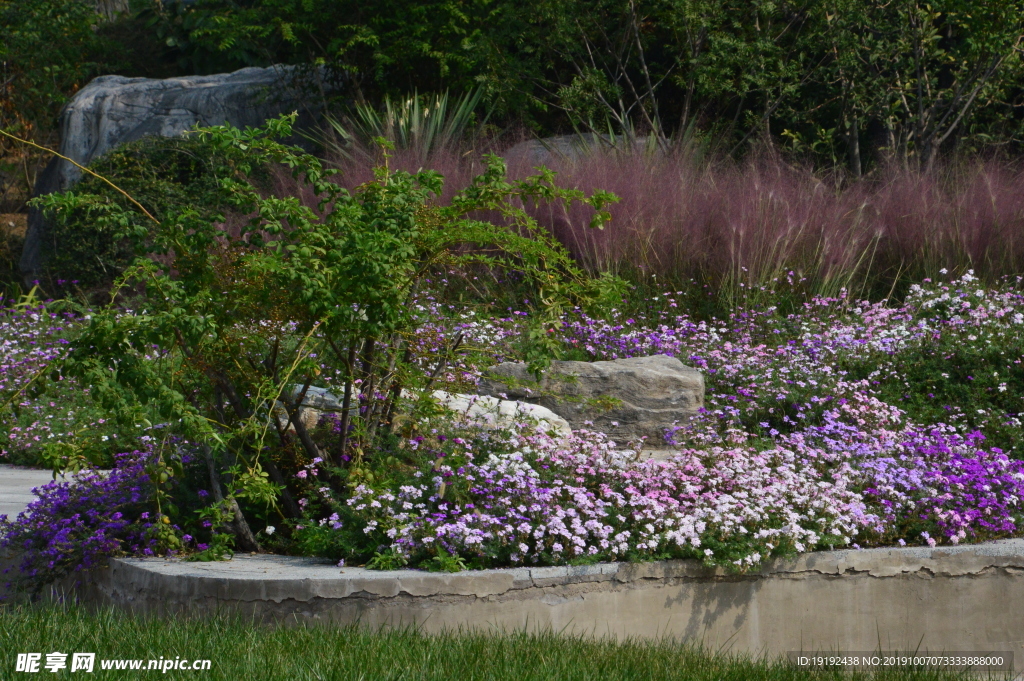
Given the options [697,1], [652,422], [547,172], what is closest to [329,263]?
[547,172]

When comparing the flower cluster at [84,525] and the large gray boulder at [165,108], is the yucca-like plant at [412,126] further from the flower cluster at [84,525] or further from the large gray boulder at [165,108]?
the flower cluster at [84,525]

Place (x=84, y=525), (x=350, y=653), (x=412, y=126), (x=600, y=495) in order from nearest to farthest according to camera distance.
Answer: (x=350, y=653) < (x=84, y=525) < (x=600, y=495) < (x=412, y=126)

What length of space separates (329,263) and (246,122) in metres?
12.5

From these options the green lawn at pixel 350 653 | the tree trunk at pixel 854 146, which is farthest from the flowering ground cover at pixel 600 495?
the tree trunk at pixel 854 146

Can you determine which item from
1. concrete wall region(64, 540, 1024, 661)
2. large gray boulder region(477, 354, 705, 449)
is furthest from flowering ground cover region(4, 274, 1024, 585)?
large gray boulder region(477, 354, 705, 449)

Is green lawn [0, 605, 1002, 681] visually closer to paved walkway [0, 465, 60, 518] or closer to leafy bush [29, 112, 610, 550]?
leafy bush [29, 112, 610, 550]

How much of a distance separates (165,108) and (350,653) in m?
14.3

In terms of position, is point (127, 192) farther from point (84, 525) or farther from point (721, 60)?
point (84, 525)

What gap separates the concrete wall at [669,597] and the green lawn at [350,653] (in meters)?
0.16

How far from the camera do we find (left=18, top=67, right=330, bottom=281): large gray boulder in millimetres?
15188

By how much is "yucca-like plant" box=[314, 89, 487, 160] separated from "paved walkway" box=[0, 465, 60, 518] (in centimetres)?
530

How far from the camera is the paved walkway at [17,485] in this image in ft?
17.1

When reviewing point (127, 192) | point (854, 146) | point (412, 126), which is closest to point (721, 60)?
point (854, 146)

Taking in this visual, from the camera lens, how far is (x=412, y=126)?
12117 millimetres
